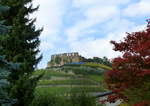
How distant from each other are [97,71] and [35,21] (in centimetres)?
4797

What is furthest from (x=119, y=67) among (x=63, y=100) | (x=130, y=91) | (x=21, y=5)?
(x=21, y=5)

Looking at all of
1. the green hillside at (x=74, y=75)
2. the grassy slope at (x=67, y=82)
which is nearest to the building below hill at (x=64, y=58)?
the green hillside at (x=74, y=75)

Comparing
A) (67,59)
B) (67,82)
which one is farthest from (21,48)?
(67,59)

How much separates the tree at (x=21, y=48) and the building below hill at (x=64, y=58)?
63380 mm

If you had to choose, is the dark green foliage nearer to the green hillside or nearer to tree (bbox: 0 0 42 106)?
tree (bbox: 0 0 42 106)

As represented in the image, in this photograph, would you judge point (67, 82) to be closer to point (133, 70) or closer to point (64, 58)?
point (133, 70)

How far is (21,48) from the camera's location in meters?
12.7

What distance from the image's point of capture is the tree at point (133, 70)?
11.6 metres

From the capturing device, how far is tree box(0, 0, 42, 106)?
11859 millimetres

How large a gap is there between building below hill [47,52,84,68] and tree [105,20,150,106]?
209 feet

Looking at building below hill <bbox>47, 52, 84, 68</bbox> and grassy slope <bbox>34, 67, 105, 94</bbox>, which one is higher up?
building below hill <bbox>47, 52, 84, 68</bbox>

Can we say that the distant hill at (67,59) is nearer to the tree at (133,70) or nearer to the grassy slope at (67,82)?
the grassy slope at (67,82)

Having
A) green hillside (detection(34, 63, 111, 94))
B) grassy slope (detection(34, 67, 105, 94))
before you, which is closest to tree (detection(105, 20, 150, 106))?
grassy slope (detection(34, 67, 105, 94))

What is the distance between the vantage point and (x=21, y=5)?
44.2 ft
